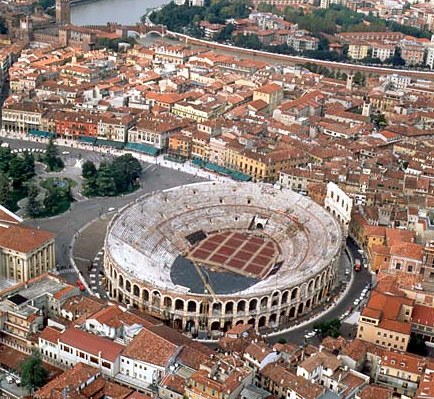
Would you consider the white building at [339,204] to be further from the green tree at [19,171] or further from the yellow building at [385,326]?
the green tree at [19,171]

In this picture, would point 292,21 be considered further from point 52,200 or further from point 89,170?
point 52,200

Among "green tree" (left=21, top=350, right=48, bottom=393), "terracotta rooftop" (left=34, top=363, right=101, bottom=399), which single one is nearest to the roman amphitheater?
"terracotta rooftop" (left=34, top=363, right=101, bottom=399)

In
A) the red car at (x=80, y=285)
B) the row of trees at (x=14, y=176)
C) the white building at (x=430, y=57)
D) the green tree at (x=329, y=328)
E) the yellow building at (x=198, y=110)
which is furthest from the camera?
the white building at (x=430, y=57)

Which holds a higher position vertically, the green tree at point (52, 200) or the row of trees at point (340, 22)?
the row of trees at point (340, 22)

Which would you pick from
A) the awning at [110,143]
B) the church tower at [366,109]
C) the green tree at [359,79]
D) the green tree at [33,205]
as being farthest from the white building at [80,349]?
the green tree at [359,79]

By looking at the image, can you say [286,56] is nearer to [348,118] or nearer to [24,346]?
[348,118]

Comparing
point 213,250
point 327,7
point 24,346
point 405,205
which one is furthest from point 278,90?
point 327,7
